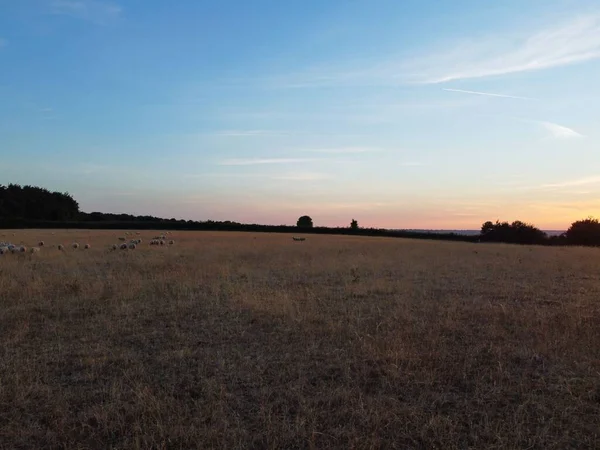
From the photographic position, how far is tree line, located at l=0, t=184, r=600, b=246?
68.4m

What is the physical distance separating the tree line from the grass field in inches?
2383

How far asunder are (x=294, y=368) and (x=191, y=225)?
81109mm

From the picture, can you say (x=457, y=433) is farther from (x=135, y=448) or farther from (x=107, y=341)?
(x=107, y=341)

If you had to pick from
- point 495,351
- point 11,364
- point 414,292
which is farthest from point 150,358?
point 414,292

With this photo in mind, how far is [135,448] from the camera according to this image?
14.9 feet

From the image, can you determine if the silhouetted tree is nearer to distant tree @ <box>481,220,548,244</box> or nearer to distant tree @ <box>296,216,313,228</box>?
distant tree @ <box>296,216,313,228</box>

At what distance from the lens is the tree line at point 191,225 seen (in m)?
68.4

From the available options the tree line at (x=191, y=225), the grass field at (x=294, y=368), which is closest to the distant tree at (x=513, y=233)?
the tree line at (x=191, y=225)

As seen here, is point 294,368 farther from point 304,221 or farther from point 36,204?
point 36,204

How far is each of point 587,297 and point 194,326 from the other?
1039 centimetres

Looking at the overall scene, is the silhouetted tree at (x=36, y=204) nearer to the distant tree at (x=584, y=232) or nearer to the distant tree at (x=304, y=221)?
the distant tree at (x=304, y=221)

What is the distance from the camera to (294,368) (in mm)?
6719

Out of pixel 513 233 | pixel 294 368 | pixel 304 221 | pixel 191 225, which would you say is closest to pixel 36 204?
pixel 191 225

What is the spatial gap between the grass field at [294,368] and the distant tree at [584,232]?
58.7 metres
